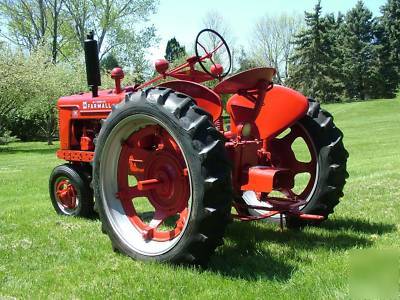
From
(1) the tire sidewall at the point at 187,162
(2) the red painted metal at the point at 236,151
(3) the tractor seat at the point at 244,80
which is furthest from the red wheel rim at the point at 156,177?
(3) the tractor seat at the point at 244,80

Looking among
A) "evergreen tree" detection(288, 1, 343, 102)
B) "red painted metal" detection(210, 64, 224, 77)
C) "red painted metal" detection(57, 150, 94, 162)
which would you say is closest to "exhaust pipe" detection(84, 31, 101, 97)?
"red painted metal" detection(57, 150, 94, 162)

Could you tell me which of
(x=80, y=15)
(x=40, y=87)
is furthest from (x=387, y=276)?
(x=80, y=15)

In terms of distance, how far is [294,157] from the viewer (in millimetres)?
5547

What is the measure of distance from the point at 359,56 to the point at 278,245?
53.3 m

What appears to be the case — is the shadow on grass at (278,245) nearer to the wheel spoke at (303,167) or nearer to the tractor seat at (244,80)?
the wheel spoke at (303,167)

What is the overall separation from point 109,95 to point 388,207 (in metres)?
3.63

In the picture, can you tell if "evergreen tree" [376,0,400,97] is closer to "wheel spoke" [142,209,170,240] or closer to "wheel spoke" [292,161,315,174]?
"wheel spoke" [292,161,315,174]

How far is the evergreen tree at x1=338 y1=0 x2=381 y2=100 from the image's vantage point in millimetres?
54344

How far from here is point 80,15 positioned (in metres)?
41.8

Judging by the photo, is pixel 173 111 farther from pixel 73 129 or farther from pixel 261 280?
pixel 73 129

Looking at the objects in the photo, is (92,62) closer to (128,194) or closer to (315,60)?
(128,194)

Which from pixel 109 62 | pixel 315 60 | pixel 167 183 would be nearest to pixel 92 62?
pixel 167 183

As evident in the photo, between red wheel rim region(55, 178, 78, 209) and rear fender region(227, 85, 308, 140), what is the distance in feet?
8.34

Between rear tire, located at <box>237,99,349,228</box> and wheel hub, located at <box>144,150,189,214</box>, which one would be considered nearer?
wheel hub, located at <box>144,150,189,214</box>
